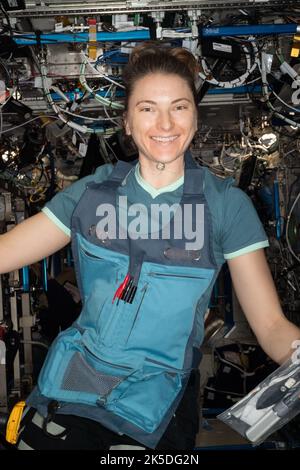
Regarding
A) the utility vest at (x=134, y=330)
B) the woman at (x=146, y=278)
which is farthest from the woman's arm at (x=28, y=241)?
the utility vest at (x=134, y=330)

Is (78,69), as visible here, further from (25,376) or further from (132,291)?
(25,376)

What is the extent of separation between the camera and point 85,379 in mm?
1794

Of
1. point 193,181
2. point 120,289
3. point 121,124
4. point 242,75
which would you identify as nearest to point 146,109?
point 193,181

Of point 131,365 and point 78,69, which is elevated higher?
point 78,69

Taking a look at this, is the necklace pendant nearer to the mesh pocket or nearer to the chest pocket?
the chest pocket

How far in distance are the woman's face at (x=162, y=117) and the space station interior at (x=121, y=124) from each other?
64 centimetres

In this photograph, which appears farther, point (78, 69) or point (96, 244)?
point (78, 69)

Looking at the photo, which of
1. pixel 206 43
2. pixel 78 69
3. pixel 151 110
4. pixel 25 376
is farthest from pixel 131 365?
pixel 25 376

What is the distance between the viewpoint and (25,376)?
6.48m

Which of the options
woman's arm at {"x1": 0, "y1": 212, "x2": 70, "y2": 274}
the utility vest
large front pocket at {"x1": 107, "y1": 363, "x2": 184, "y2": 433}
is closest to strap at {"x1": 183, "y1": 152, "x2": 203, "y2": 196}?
the utility vest

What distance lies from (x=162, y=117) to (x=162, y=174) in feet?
0.75

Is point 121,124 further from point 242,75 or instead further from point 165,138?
point 165,138

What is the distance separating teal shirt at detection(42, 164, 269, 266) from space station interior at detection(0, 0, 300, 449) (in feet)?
2.95

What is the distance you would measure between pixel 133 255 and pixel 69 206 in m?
0.34
